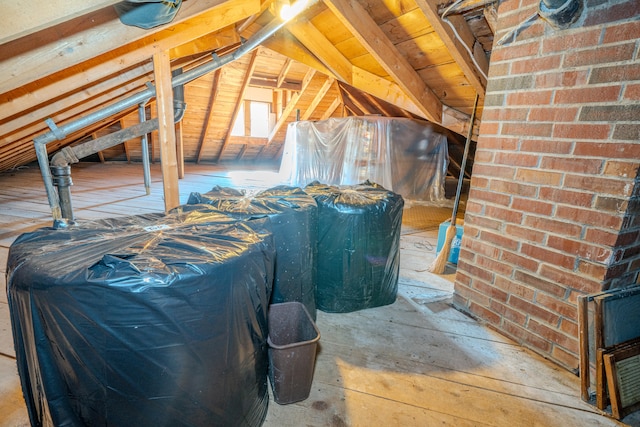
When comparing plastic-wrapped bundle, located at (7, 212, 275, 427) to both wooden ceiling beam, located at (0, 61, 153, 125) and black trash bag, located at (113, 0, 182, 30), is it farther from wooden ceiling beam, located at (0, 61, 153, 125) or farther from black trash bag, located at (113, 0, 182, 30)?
wooden ceiling beam, located at (0, 61, 153, 125)

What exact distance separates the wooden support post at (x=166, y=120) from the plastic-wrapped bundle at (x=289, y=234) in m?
1.13

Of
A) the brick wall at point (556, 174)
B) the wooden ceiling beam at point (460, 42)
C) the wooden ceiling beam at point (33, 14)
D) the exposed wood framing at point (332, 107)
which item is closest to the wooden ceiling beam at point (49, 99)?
the wooden ceiling beam at point (33, 14)

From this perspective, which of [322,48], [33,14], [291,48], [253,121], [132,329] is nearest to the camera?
[132,329]

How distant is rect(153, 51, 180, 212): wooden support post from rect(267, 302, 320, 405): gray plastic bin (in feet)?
5.32

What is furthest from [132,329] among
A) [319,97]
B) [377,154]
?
[319,97]

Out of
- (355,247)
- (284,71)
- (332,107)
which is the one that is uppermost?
(284,71)

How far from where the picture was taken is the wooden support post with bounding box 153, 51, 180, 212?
7.04 feet

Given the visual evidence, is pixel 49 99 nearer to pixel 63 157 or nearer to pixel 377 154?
pixel 63 157

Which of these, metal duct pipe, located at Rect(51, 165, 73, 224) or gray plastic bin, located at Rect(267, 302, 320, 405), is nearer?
gray plastic bin, located at Rect(267, 302, 320, 405)

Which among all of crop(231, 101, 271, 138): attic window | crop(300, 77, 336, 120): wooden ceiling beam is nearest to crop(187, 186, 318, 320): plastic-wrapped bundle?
crop(300, 77, 336, 120): wooden ceiling beam

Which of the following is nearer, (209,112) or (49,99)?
(49,99)

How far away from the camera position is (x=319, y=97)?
629cm

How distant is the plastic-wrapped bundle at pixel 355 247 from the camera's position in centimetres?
144

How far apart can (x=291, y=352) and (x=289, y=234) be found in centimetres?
43
